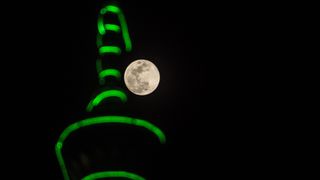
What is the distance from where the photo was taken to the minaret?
15.7 ft

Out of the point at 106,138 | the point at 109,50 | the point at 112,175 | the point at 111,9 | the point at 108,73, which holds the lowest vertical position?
the point at 112,175

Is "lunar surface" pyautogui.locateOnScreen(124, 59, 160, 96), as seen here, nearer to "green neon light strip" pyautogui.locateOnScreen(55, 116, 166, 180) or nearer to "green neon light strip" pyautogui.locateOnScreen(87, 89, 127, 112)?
"green neon light strip" pyautogui.locateOnScreen(87, 89, 127, 112)

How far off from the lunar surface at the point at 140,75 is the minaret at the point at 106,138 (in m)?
0.14

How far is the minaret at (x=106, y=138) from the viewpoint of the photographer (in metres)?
4.77

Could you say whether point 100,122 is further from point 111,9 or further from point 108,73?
point 111,9

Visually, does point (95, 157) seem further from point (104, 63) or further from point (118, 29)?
point (118, 29)

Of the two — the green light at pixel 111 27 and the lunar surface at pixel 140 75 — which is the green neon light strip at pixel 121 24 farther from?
the lunar surface at pixel 140 75

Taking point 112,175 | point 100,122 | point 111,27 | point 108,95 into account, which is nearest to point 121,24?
point 111,27

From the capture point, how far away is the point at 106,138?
16.0 feet

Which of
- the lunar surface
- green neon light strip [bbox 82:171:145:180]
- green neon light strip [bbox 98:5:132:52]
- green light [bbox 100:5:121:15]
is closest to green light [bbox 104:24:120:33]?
green neon light strip [bbox 98:5:132:52]

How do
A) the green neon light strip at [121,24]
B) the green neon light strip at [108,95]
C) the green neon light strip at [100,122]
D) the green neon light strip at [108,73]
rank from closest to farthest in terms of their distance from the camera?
the green neon light strip at [100,122]
the green neon light strip at [108,95]
the green neon light strip at [108,73]
the green neon light strip at [121,24]

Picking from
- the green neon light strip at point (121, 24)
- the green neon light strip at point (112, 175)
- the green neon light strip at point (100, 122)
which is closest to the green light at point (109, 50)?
the green neon light strip at point (121, 24)

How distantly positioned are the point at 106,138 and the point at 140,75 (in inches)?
28.9

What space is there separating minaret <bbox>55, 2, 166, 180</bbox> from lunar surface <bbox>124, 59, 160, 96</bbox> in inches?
5.6
